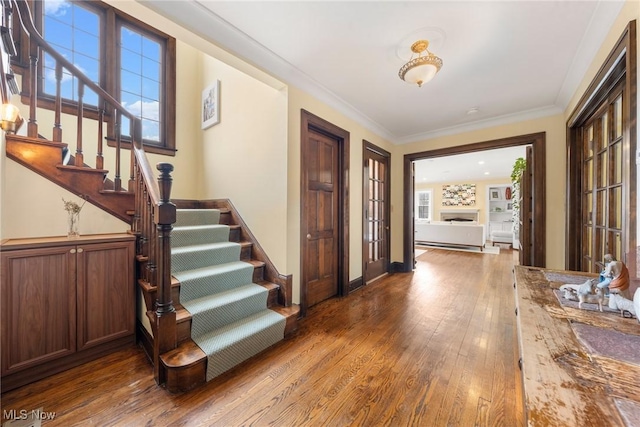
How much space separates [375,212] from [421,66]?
8.05ft

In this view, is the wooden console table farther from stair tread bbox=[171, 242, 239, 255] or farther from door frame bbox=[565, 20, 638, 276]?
stair tread bbox=[171, 242, 239, 255]

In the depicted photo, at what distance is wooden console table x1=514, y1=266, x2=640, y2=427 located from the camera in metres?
0.54

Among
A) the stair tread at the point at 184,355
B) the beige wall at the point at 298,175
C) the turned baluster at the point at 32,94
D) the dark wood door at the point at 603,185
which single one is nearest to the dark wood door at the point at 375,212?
the beige wall at the point at 298,175

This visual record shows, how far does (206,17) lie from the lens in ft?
5.50

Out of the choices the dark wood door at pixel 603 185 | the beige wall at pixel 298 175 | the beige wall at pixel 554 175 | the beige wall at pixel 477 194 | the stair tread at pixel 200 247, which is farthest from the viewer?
the beige wall at pixel 477 194

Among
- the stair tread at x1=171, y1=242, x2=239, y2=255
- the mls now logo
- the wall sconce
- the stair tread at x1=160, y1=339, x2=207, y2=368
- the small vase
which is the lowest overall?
the mls now logo

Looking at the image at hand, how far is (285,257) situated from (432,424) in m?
1.63

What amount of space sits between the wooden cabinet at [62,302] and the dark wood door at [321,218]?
1624 mm

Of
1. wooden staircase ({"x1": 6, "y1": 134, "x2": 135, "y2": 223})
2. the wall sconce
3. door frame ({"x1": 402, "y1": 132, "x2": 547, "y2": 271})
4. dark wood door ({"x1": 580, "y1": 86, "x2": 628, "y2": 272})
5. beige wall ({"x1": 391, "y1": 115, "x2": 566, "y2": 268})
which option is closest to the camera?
the wall sconce

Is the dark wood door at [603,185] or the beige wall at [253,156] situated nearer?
the dark wood door at [603,185]

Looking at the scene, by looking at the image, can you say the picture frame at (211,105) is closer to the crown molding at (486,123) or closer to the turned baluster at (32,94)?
the turned baluster at (32,94)

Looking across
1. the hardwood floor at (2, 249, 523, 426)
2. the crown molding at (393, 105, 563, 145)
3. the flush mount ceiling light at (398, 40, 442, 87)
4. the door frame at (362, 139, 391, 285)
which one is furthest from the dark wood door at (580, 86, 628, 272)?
the door frame at (362, 139, 391, 285)

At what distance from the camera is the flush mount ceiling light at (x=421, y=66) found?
73.6 inches

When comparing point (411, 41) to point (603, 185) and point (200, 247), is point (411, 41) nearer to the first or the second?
point (603, 185)
